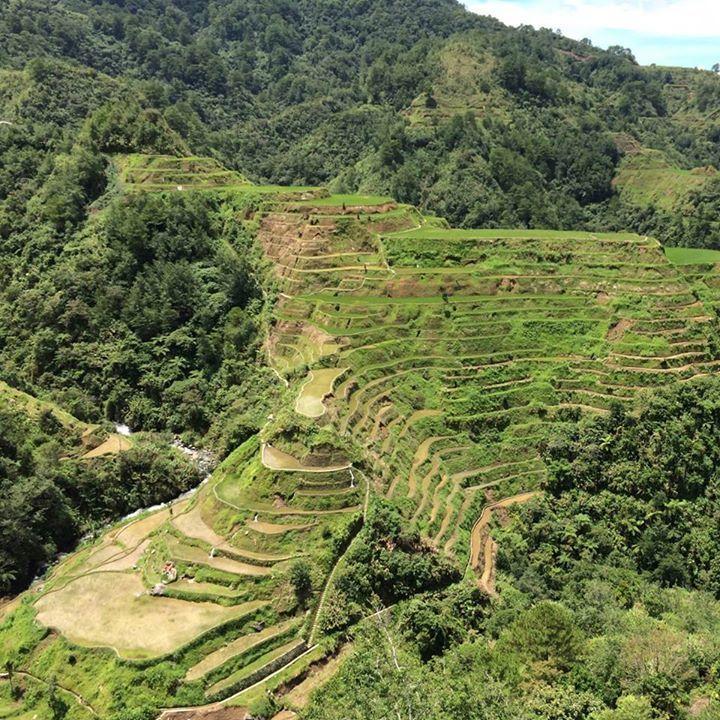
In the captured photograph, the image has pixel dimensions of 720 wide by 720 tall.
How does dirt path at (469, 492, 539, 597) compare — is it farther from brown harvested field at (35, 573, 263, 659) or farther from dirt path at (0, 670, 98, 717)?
dirt path at (0, 670, 98, 717)

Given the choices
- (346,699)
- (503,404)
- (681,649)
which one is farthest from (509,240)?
(346,699)

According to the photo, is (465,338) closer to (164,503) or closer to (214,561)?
(164,503)

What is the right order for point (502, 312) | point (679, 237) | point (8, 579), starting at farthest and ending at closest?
point (679, 237) < point (502, 312) < point (8, 579)

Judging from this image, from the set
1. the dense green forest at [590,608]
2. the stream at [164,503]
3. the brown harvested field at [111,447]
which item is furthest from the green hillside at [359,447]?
the brown harvested field at [111,447]

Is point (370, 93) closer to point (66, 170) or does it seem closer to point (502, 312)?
point (66, 170)

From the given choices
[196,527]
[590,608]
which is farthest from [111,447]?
[590,608]

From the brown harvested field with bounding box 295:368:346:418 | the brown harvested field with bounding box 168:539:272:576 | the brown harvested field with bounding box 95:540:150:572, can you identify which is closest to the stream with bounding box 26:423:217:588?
the brown harvested field with bounding box 95:540:150:572

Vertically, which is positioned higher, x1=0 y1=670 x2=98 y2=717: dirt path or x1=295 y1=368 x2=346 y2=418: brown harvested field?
x1=295 y1=368 x2=346 y2=418: brown harvested field
